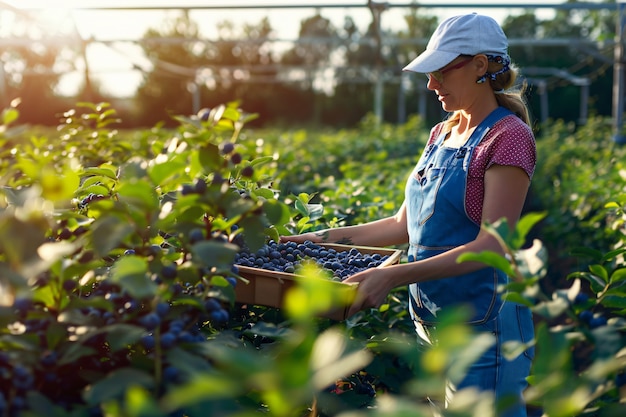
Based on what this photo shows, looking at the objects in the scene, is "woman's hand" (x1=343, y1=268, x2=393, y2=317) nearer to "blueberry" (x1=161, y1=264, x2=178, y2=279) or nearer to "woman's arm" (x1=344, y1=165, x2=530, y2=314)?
"woman's arm" (x1=344, y1=165, x2=530, y2=314)

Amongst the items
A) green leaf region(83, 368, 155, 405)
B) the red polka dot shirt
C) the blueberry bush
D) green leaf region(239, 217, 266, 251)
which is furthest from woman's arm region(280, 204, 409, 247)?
green leaf region(83, 368, 155, 405)

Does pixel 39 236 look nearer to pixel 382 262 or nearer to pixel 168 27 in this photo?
pixel 382 262

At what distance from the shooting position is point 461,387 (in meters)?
2.17

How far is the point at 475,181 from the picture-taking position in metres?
2.10

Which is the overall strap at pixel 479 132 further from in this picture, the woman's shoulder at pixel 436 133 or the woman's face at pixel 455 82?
the woman's shoulder at pixel 436 133

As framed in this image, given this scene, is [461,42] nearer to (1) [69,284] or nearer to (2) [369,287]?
(2) [369,287]

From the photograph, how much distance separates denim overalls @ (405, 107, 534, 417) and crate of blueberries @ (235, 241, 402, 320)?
0.79ft

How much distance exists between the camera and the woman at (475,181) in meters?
2.03

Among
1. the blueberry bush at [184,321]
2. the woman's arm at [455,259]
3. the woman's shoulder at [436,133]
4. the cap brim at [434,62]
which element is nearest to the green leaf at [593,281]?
the blueberry bush at [184,321]

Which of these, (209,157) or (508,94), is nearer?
(209,157)

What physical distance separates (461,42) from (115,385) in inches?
60.3

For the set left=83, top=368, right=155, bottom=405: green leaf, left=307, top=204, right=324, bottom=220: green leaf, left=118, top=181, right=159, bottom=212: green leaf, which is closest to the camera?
left=83, top=368, right=155, bottom=405: green leaf

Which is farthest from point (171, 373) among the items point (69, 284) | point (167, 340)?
point (69, 284)

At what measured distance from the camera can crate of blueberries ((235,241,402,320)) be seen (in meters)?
1.63
